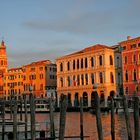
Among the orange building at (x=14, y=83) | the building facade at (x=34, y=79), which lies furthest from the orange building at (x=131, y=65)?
the orange building at (x=14, y=83)

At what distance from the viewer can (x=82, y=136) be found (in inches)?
729

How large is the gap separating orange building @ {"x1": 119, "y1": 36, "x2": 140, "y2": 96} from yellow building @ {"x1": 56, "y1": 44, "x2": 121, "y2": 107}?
1.95 meters

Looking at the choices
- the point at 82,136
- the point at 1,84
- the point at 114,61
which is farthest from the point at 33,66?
the point at 82,136

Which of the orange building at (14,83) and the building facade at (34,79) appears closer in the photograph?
the building facade at (34,79)

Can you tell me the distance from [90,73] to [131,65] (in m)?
6.48

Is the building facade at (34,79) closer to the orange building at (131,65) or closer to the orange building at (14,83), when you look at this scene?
the orange building at (14,83)

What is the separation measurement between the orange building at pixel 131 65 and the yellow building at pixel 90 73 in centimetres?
195

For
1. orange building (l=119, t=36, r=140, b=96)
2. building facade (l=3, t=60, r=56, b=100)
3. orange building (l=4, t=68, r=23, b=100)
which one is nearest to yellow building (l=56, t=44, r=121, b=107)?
orange building (l=119, t=36, r=140, b=96)

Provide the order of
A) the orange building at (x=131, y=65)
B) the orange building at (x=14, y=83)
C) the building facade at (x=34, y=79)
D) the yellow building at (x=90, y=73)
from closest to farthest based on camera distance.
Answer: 1. the orange building at (x=131, y=65)
2. the yellow building at (x=90, y=73)
3. the building facade at (x=34, y=79)
4. the orange building at (x=14, y=83)

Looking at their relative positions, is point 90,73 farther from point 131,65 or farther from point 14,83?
point 14,83

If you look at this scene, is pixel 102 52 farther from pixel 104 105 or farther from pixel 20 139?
pixel 20 139

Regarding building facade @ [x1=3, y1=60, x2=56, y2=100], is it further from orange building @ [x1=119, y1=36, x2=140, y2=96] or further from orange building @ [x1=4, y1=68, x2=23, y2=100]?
orange building @ [x1=119, y1=36, x2=140, y2=96]

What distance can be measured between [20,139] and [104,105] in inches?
1289

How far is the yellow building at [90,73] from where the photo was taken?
51.2 m
